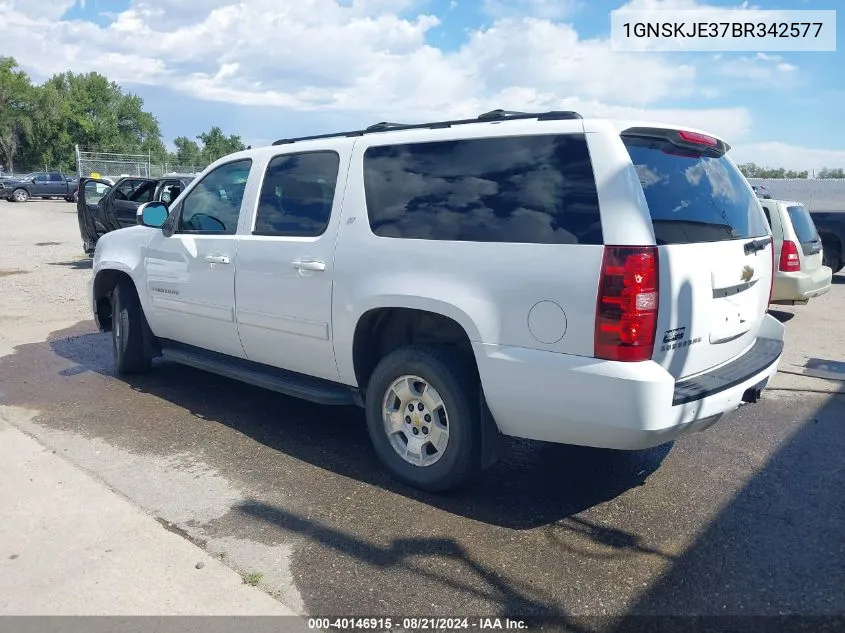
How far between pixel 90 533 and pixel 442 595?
1.82 m

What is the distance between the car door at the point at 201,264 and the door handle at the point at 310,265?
716 millimetres

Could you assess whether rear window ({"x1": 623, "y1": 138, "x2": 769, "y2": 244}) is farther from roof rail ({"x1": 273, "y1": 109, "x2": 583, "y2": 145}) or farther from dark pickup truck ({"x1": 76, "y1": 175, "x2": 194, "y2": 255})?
dark pickup truck ({"x1": 76, "y1": 175, "x2": 194, "y2": 255})

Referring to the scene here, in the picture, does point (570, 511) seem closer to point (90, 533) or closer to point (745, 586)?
point (745, 586)

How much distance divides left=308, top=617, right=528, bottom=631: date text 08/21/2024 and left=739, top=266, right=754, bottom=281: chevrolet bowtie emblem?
2.14 metres

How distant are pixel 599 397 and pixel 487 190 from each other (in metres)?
1.21

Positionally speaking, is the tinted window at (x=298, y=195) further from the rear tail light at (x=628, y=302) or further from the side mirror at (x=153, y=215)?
the rear tail light at (x=628, y=302)

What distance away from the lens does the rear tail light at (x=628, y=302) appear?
329 centimetres

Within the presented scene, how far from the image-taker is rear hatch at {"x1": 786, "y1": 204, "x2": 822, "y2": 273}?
890cm

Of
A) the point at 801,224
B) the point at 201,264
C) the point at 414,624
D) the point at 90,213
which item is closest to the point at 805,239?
the point at 801,224

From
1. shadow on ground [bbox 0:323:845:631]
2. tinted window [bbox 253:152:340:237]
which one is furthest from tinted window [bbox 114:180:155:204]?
tinted window [bbox 253:152:340:237]

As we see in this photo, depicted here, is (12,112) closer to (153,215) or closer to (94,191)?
(94,191)

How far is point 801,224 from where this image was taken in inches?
360

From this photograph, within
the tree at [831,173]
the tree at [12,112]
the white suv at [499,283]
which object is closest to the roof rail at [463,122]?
the white suv at [499,283]

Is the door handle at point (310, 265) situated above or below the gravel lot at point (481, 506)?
above
